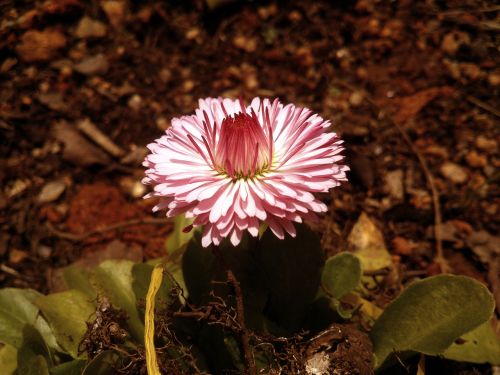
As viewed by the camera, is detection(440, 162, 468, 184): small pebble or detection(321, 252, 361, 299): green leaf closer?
detection(321, 252, 361, 299): green leaf

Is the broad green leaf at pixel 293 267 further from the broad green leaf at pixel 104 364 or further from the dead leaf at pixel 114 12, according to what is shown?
the dead leaf at pixel 114 12

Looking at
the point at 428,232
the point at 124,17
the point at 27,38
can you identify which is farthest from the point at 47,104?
the point at 428,232

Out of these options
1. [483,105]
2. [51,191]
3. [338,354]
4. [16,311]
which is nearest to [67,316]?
[16,311]

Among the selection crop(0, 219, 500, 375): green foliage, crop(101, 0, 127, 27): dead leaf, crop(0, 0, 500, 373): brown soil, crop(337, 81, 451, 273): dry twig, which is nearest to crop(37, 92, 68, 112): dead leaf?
crop(0, 0, 500, 373): brown soil

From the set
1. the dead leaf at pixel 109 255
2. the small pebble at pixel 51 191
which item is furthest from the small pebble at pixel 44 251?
the small pebble at pixel 51 191

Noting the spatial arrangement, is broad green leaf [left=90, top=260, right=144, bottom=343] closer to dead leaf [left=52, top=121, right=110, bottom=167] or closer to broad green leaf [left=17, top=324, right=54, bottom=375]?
broad green leaf [left=17, top=324, right=54, bottom=375]

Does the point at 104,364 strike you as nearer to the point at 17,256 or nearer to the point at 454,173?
the point at 17,256
